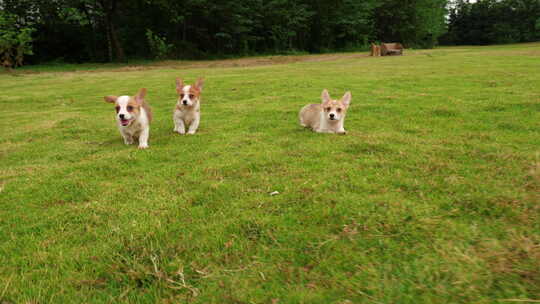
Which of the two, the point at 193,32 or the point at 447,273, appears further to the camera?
the point at 193,32

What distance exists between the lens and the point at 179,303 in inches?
78.3

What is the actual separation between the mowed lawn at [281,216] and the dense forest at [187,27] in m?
29.9

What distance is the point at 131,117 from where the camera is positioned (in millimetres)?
5441

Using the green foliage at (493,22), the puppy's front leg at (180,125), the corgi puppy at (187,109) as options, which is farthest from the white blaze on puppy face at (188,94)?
the green foliage at (493,22)

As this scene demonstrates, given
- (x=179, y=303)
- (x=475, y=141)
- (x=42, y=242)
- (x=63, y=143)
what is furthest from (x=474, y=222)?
(x=63, y=143)

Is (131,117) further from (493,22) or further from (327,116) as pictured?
(493,22)

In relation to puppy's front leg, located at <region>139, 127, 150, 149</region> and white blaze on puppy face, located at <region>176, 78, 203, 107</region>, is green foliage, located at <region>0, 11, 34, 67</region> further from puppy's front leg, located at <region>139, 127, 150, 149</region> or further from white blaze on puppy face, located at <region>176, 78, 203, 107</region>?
puppy's front leg, located at <region>139, 127, 150, 149</region>

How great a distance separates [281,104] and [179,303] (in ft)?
25.0

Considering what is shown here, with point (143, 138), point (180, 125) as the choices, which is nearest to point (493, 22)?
point (180, 125)

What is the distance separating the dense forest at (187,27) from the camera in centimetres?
3528

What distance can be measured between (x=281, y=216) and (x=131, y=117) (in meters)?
3.69

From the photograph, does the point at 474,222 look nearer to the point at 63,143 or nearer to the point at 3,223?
the point at 3,223

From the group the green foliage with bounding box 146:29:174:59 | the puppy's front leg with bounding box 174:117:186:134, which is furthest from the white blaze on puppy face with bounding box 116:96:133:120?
the green foliage with bounding box 146:29:174:59

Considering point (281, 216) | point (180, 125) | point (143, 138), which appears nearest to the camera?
point (281, 216)
